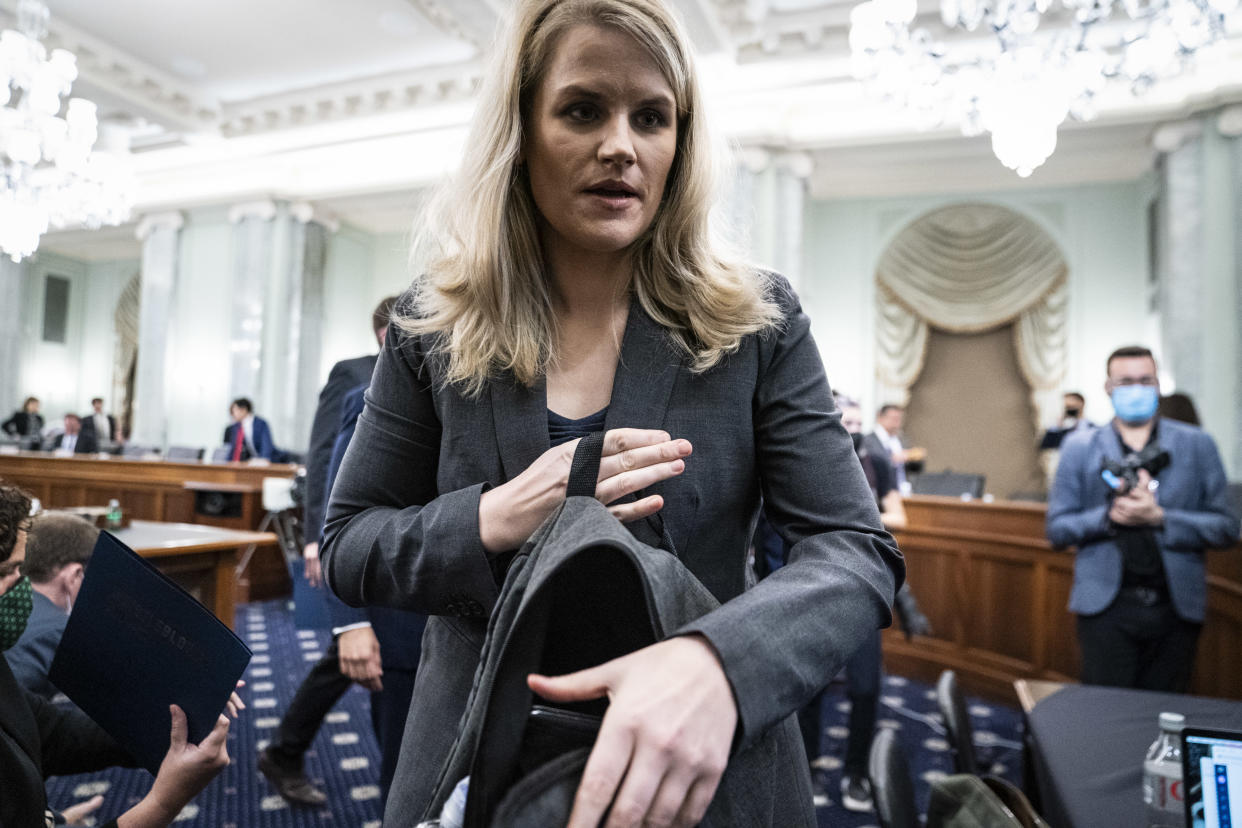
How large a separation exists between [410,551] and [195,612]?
430 mm

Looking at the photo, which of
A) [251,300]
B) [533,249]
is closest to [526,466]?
[533,249]

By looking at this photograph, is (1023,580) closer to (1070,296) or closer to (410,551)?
(410,551)

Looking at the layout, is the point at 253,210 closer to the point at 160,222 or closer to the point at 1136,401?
the point at 160,222

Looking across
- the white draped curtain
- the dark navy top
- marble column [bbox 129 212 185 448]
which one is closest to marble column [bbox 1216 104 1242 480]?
the white draped curtain

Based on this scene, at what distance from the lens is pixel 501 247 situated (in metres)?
0.89

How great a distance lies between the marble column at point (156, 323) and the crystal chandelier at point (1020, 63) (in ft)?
32.3

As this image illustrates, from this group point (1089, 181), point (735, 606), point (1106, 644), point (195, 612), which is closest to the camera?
point (735, 606)

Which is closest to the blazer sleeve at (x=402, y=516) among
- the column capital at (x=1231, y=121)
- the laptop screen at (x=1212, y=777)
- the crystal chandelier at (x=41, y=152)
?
the laptop screen at (x=1212, y=777)

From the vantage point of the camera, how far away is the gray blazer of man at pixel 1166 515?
2.86 metres

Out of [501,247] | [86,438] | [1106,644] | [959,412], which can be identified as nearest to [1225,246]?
[959,412]

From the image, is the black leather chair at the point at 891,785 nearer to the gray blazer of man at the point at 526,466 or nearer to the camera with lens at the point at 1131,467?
the gray blazer of man at the point at 526,466

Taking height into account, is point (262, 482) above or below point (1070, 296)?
below

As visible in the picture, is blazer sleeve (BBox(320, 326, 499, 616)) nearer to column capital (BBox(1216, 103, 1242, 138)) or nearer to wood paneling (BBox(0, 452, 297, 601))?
wood paneling (BBox(0, 452, 297, 601))

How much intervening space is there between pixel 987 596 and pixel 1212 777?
3.89m
